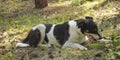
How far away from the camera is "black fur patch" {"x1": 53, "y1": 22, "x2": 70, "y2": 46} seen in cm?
754

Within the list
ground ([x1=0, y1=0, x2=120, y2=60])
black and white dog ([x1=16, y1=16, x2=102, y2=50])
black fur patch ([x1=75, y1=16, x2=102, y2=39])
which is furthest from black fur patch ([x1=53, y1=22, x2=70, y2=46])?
black fur patch ([x1=75, y1=16, x2=102, y2=39])

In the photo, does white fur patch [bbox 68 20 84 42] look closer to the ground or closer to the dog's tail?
the ground

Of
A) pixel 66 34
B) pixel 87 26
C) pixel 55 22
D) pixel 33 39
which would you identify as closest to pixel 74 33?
pixel 66 34

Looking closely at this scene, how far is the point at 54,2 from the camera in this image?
42.7ft

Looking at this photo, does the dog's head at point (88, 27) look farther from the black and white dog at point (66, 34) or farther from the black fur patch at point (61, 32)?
the black fur patch at point (61, 32)

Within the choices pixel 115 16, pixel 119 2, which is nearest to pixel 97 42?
pixel 115 16

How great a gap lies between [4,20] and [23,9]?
140 centimetres

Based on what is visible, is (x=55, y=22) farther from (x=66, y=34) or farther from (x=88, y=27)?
(x=88, y=27)

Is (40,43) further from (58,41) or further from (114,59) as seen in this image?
(114,59)

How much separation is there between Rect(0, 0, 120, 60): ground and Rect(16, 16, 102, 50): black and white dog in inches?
7.6

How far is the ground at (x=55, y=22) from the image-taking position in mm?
6816

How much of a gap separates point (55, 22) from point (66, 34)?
2631 millimetres

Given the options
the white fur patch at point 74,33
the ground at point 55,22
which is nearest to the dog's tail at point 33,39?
the ground at point 55,22

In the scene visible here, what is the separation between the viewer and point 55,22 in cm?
1010
